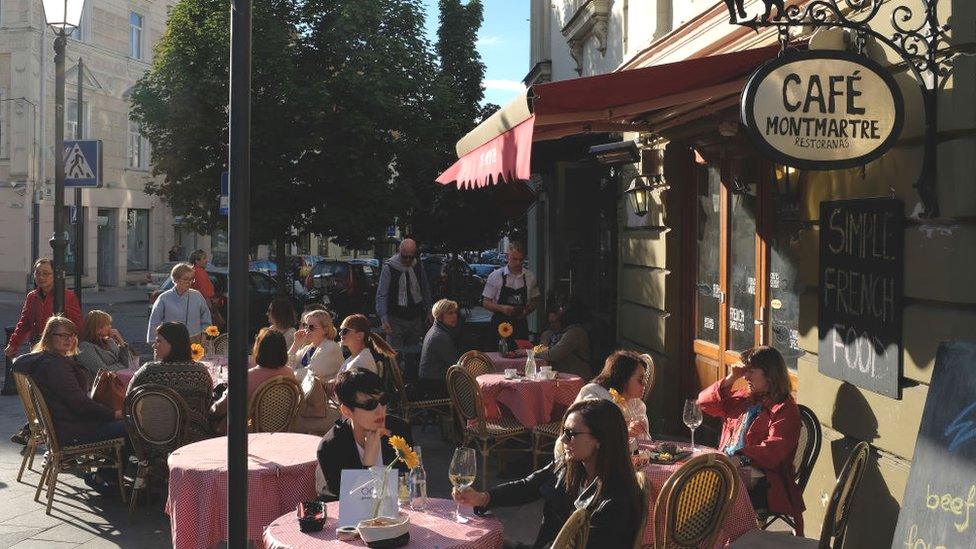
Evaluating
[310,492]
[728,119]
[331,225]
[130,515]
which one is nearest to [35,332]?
[130,515]

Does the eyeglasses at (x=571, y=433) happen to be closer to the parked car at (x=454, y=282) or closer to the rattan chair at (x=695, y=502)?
the rattan chair at (x=695, y=502)

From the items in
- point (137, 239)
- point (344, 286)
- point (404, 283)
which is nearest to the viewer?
Answer: point (404, 283)

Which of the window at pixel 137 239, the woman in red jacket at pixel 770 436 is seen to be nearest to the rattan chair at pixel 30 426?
the woman in red jacket at pixel 770 436

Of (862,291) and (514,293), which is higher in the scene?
(862,291)

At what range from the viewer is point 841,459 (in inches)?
224

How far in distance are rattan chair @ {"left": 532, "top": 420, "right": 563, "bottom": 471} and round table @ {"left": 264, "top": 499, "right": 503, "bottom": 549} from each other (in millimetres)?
3579

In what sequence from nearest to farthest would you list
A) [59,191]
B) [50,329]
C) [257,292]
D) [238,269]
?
[238,269] < [50,329] < [59,191] < [257,292]

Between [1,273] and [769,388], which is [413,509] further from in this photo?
[1,273]

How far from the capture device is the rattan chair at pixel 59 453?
680 cm

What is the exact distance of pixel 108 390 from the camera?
7699mm

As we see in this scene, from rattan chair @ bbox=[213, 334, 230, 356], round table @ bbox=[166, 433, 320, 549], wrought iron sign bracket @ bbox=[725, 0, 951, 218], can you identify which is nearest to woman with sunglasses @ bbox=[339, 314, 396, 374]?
round table @ bbox=[166, 433, 320, 549]

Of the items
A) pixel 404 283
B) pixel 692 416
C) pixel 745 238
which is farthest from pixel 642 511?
pixel 404 283

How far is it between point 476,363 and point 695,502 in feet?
15.9

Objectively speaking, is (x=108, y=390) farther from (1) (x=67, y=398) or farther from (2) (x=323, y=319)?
(2) (x=323, y=319)
